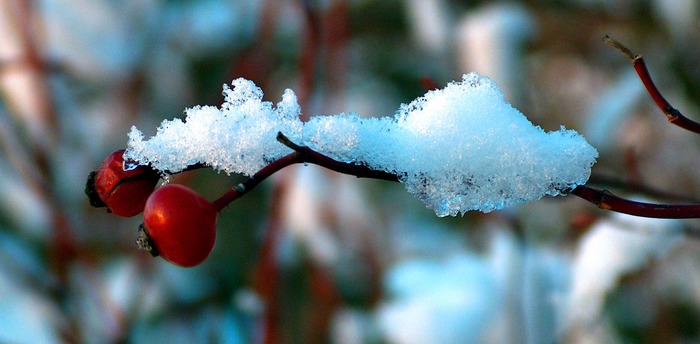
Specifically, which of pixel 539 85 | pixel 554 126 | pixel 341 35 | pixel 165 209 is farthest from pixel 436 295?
pixel 165 209

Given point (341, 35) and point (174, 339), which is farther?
point (174, 339)

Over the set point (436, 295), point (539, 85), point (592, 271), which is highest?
point (539, 85)

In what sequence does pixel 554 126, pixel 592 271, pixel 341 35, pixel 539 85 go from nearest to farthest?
1. pixel 592 271
2. pixel 341 35
3. pixel 554 126
4. pixel 539 85

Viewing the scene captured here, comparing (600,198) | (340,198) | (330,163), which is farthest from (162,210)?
(340,198)

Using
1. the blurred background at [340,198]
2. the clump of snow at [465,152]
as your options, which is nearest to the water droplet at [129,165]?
the clump of snow at [465,152]

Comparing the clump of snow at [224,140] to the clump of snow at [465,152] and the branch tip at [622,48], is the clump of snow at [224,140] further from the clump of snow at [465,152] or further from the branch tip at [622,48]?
the branch tip at [622,48]

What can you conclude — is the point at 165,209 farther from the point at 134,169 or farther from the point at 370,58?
the point at 370,58

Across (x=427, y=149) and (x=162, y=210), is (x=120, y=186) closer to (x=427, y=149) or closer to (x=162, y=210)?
(x=162, y=210)
